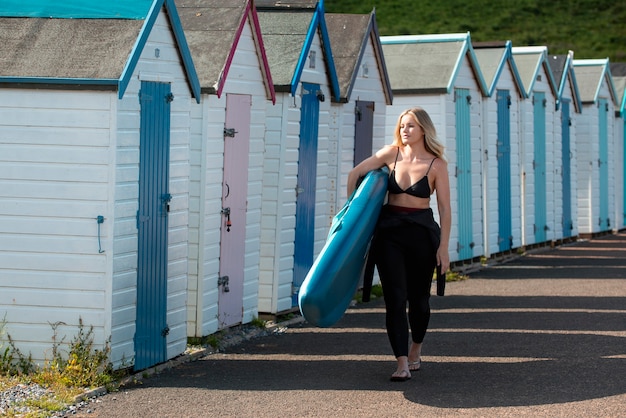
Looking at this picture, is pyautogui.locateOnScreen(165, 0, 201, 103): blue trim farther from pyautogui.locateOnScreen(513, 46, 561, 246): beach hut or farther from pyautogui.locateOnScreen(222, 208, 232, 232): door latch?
pyautogui.locateOnScreen(513, 46, 561, 246): beach hut

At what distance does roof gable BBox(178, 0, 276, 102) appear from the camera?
10.6 metres

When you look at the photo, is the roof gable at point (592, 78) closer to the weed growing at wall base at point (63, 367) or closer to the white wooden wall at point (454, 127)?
the white wooden wall at point (454, 127)

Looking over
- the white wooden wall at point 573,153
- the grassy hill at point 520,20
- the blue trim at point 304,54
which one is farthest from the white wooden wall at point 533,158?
the grassy hill at point 520,20

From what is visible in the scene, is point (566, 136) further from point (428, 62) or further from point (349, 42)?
point (349, 42)

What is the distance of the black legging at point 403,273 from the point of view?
8.91 metres

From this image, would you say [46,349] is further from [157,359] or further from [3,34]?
[3,34]

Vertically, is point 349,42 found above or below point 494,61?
below

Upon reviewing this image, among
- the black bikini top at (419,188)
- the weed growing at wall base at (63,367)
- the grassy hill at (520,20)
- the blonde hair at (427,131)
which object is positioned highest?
the grassy hill at (520,20)

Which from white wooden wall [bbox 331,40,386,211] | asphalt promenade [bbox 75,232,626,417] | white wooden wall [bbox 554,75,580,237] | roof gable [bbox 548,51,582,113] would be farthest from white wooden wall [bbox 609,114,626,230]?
asphalt promenade [bbox 75,232,626,417]

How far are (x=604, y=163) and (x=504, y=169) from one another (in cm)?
631

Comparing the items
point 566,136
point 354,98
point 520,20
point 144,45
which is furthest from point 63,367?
point 520,20

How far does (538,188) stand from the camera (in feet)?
Answer: 69.8

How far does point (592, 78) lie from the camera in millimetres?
24812

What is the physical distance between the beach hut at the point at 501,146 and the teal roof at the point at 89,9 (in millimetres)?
10149
